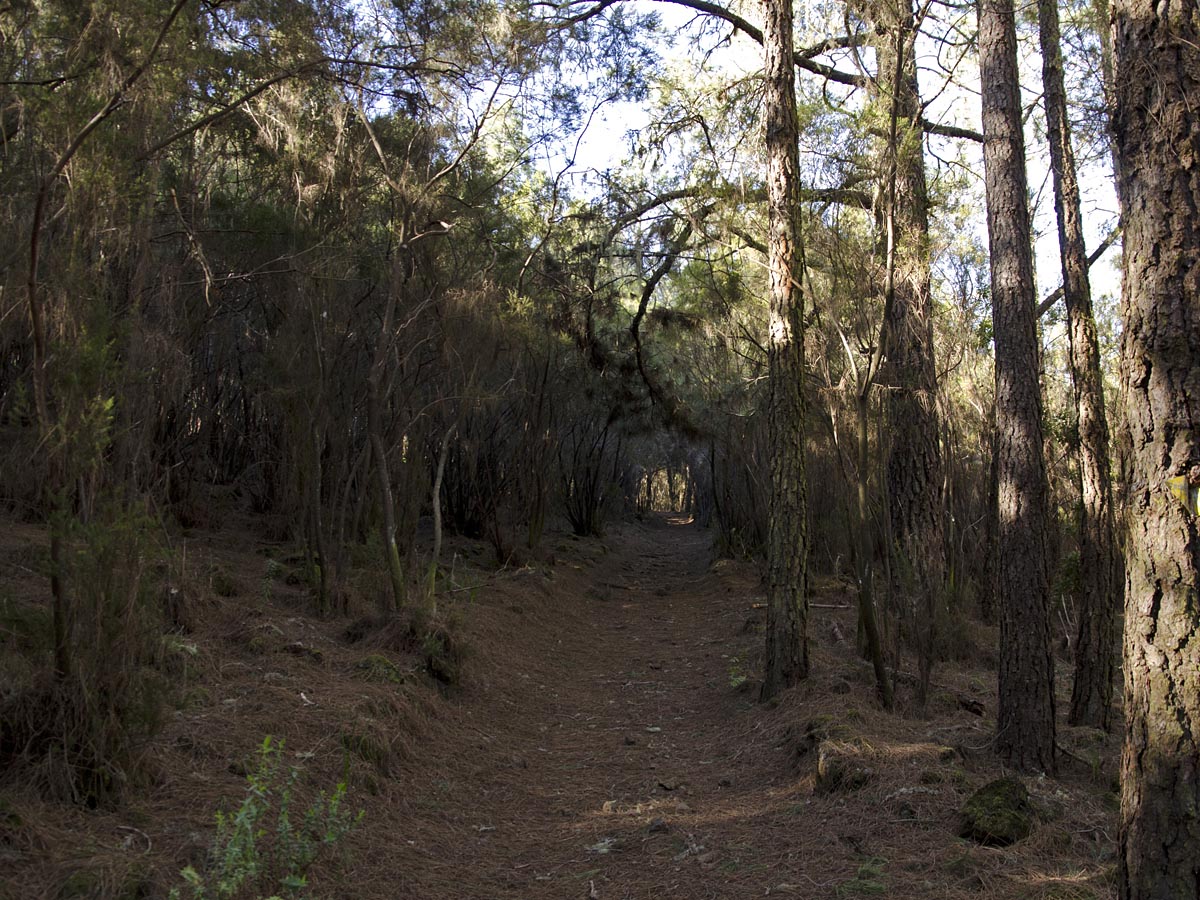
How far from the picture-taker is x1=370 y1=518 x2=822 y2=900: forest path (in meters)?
4.18

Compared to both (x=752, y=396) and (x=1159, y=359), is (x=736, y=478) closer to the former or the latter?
(x=752, y=396)

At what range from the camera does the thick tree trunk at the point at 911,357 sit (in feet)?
20.5

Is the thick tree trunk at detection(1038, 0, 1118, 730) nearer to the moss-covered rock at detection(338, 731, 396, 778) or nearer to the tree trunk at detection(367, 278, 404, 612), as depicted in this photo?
the moss-covered rock at detection(338, 731, 396, 778)

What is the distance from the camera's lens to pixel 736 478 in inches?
696

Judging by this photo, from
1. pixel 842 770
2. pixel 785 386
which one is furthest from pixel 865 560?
pixel 842 770

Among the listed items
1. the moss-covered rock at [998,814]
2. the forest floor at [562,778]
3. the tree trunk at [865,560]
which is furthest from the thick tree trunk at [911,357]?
the moss-covered rock at [998,814]

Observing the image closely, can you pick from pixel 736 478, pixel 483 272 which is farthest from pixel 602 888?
pixel 736 478

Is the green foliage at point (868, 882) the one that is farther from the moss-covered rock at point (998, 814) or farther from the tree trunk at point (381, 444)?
the tree trunk at point (381, 444)

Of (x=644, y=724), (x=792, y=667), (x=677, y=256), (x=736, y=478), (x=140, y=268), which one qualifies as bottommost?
(x=644, y=724)

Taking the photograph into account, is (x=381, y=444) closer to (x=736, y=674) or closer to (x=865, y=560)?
(x=736, y=674)

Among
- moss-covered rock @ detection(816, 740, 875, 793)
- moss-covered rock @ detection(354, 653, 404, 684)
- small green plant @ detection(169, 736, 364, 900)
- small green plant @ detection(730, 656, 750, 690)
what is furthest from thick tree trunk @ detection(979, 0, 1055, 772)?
moss-covered rock @ detection(354, 653, 404, 684)

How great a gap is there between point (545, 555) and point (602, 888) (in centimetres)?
1145

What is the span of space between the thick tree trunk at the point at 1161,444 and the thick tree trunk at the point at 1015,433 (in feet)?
9.33

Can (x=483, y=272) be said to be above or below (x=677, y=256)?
below
